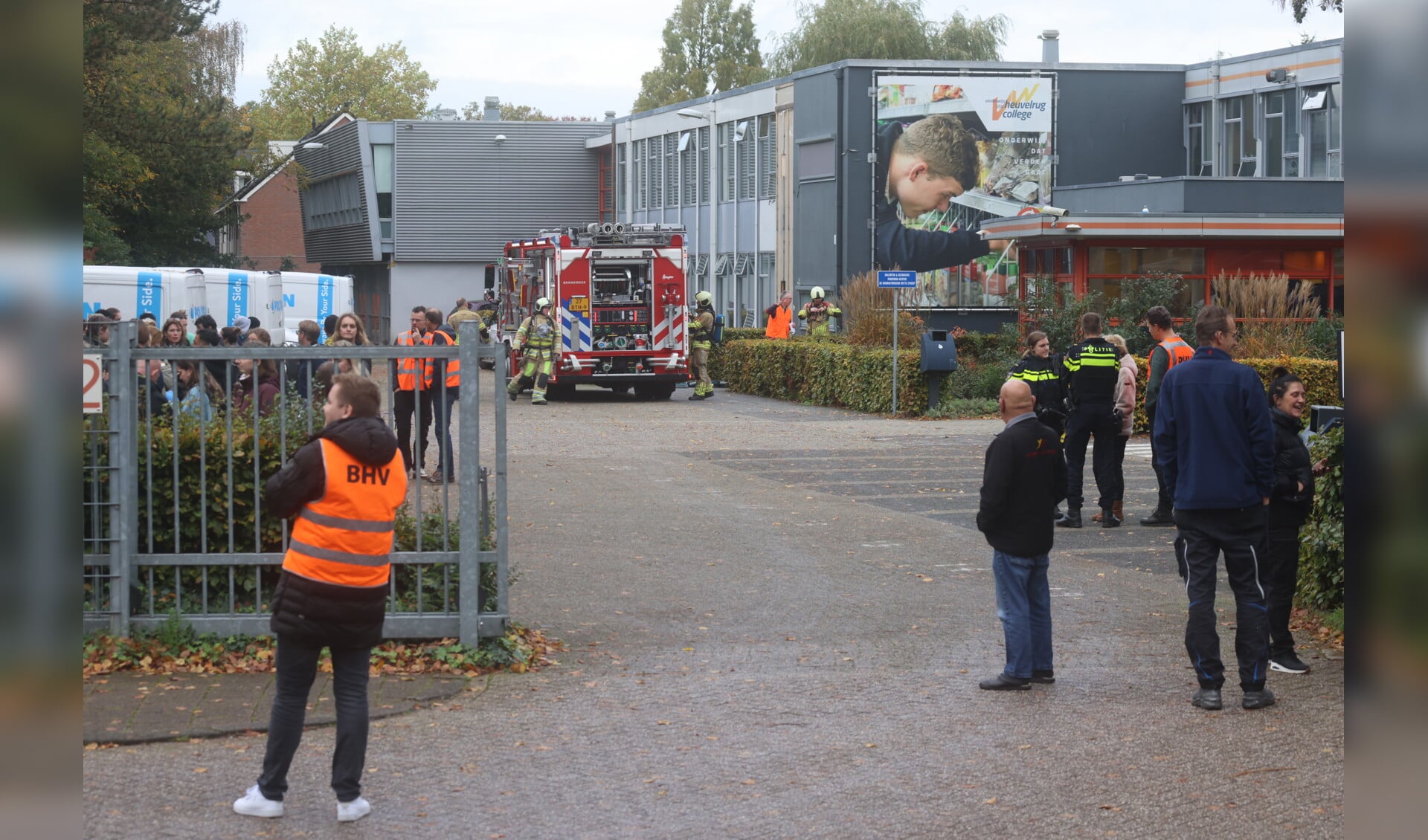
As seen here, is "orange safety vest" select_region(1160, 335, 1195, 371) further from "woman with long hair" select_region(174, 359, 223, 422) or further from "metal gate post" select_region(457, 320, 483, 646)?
"woman with long hair" select_region(174, 359, 223, 422)

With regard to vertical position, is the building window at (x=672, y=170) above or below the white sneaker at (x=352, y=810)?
above

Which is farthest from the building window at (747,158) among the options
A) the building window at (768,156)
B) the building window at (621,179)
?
the building window at (621,179)

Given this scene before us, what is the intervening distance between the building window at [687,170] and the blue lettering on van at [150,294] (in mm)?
26344

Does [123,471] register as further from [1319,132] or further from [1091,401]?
[1319,132]

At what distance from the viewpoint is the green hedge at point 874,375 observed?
22.1m

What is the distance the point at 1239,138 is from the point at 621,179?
25.0m

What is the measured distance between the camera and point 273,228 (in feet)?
256

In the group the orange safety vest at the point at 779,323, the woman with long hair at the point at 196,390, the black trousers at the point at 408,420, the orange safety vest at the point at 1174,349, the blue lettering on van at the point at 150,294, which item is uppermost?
the blue lettering on van at the point at 150,294

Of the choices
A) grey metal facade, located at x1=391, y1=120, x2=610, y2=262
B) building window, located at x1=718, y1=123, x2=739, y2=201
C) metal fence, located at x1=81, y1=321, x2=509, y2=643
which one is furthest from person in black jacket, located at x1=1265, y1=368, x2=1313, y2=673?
grey metal facade, located at x1=391, y1=120, x2=610, y2=262

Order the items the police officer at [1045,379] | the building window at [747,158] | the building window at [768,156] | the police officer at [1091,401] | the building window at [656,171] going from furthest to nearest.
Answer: the building window at [656,171] < the building window at [747,158] < the building window at [768,156] < the police officer at [1045,379] < the police officer at [1091,401]

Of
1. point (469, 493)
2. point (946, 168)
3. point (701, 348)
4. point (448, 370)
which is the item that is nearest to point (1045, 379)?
point (448, 370)

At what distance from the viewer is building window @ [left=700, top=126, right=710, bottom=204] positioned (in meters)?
50.8

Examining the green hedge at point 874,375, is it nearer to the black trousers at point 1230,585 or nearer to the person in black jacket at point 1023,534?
the person in black jacket at point 1023,534

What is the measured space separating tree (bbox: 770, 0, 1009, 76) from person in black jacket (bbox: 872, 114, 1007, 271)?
23.4 metres
